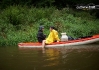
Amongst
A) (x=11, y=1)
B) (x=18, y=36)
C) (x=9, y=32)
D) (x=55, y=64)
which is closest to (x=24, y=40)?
(x=18, y=36)

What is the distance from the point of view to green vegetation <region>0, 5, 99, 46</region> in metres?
19.9

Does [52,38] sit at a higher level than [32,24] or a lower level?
lower

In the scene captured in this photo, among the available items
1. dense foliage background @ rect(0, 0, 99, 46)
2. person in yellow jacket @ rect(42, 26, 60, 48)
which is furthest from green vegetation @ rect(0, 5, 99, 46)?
person in yellow jacket @ rect(42, 26, 60, 48)

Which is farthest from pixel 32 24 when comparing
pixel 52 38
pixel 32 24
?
pixel 52 38

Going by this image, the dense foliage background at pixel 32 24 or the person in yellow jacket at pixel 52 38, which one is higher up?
the dense foliage background at pixel 32 24

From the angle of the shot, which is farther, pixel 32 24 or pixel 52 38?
pixel 32 24

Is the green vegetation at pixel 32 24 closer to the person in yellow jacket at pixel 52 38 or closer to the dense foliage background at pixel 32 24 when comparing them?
the dense foliage background at pixel 32 24

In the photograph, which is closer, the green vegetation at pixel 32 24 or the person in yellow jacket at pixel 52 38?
the person in yellow jacket at pixel 52 38

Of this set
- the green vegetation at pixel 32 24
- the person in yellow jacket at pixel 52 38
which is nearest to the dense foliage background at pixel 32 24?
the green vegetation at pixel 32 24

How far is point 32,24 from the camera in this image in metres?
23.3

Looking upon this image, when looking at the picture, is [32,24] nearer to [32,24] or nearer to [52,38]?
[32,24]

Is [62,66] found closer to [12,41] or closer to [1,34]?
[12,41]

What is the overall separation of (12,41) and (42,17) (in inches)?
255

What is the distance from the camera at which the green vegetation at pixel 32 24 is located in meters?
19.9
